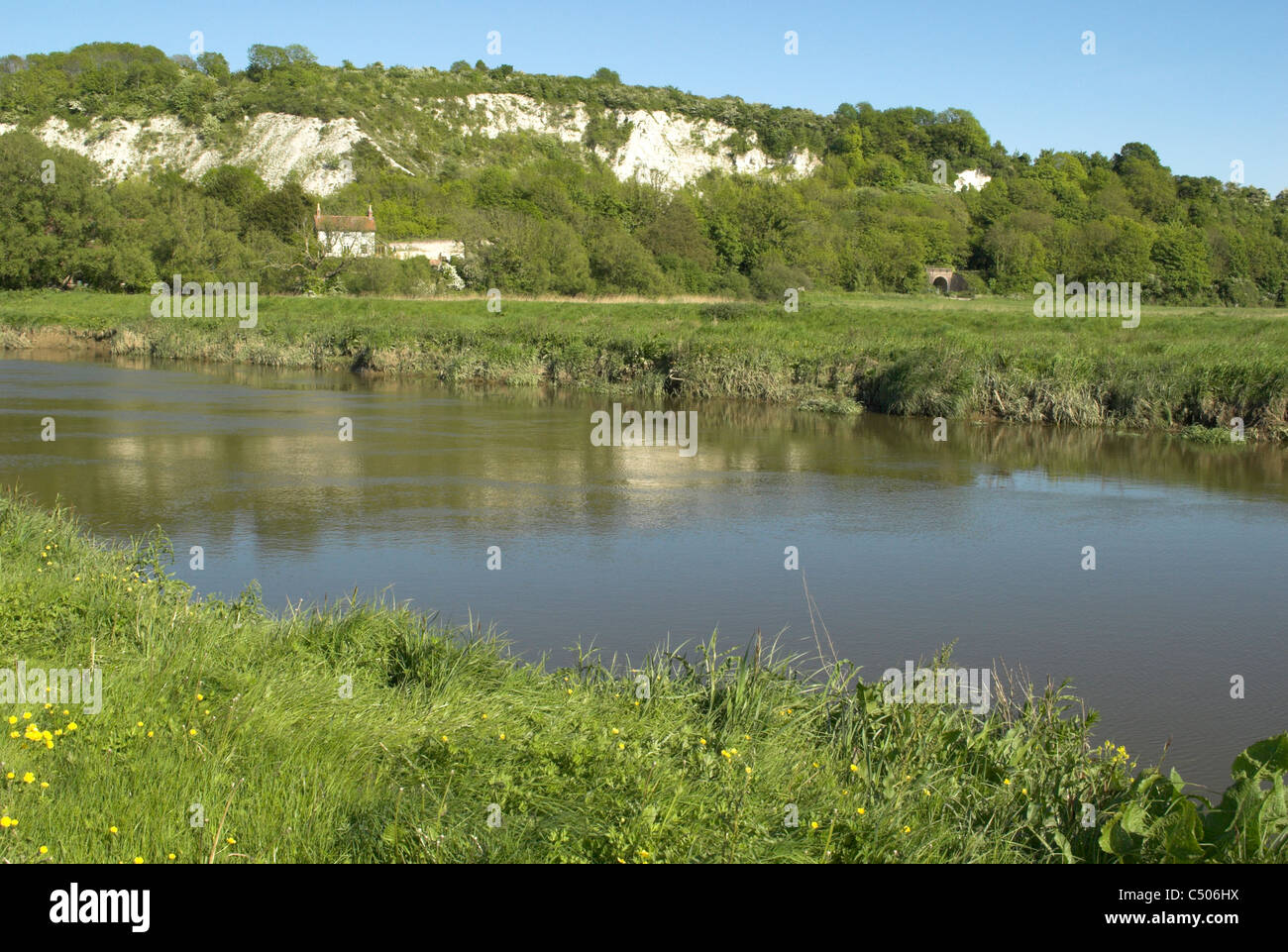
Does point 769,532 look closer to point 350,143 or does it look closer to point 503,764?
point 503,764

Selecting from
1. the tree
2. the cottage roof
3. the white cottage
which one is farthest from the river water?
the tree

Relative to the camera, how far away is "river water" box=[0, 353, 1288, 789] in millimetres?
9102

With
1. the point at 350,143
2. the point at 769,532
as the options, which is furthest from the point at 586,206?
the point at 769,532

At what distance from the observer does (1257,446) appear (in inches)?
828

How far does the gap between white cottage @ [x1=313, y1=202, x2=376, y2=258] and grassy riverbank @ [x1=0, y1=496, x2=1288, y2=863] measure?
54912 millimetres

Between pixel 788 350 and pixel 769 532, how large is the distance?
50.7ft

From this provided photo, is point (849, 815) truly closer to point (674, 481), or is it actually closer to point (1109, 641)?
point (1109, 641)

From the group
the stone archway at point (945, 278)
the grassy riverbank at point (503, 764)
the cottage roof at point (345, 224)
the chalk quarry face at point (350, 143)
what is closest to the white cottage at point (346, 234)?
the cottage roof at point (345, 224)

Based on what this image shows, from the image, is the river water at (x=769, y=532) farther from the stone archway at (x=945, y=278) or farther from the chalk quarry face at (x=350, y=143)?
the chalk quarry face at (x=350, y=143)

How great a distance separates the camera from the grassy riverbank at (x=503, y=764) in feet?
14.5

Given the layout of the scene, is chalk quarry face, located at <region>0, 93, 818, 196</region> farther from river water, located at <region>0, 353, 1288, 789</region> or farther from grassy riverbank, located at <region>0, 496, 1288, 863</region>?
grassy riverbank, located at <region>0, 496, 1288, 863</region>

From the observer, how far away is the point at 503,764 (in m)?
5.27
